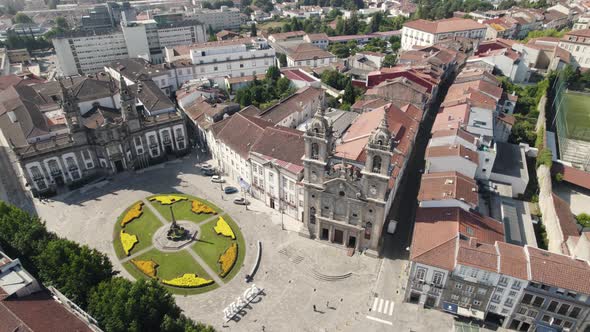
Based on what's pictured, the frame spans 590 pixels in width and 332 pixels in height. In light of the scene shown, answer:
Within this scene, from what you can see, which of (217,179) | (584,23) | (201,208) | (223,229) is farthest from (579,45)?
(201,208)

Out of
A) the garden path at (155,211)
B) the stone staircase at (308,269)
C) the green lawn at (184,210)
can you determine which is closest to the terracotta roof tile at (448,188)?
the stone staircase at (308,269)

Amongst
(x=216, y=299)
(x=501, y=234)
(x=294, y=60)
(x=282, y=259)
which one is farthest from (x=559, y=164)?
(x=294, y=60)

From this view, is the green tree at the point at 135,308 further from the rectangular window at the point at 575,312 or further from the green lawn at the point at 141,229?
the rectangular window at the point at 575,312

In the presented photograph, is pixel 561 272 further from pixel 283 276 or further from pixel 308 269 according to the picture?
pixel 283 276

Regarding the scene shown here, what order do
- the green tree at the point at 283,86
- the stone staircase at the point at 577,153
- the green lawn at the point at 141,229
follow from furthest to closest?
the green tree at the point at 283,86
the stone staircase at the point at 577,153
the green lawn at the point at 141,229

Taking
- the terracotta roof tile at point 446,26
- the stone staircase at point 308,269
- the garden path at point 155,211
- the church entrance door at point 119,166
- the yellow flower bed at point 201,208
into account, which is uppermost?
the terracotta roof tile at point 446,26

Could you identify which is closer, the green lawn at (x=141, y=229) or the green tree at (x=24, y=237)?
the green tree at (x=24, y=237)
